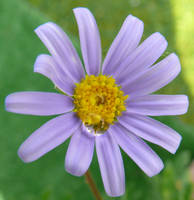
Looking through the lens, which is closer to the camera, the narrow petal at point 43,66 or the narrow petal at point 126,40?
the narrow petal at point 43,66

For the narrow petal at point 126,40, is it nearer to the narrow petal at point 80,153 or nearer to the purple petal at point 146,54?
the purple petal at point 146,54

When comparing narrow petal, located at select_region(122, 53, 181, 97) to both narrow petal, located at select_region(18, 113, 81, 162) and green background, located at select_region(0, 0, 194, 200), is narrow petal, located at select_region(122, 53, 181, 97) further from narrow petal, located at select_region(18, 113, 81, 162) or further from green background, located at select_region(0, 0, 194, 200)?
green background, located at select_region(0, 0, 194, 200)

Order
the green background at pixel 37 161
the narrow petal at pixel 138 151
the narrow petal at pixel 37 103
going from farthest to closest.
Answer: the green background at pixel 37 161 < the narrow petal at pixel 138 151 < the narrow petal at pixel 37 103

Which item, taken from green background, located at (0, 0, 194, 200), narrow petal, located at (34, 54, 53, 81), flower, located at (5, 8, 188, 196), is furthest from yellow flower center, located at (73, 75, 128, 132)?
green background, located at (0, 0, 194, 200)

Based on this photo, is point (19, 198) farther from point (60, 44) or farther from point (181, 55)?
point (181, 55)

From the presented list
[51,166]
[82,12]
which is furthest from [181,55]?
[82,12]

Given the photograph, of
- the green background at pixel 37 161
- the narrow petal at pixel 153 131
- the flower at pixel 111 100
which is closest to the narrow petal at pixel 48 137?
the flower at pixel 111 100

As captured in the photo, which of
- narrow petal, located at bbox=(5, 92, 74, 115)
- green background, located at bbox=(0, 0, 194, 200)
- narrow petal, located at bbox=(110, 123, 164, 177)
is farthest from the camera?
green background, located at bbox=(0, 0, 194, 200)
